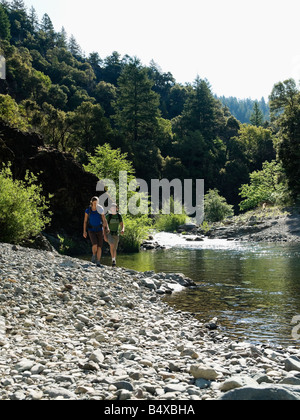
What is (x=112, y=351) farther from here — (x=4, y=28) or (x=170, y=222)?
(x=4, y=28)

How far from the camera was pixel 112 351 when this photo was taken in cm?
504

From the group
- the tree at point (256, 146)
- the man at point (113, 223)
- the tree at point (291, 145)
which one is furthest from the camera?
the tree at point (256, 146)

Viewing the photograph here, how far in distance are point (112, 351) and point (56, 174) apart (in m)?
17.3

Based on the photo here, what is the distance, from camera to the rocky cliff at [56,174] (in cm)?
1995

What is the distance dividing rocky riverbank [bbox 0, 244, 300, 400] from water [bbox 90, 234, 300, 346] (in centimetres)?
58

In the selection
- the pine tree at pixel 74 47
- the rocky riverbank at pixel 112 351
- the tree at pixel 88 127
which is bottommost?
the rocky riverbank at pixel 112 351

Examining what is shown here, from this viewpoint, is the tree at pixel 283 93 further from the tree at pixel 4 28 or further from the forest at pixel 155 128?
the tree at pixel 4 28

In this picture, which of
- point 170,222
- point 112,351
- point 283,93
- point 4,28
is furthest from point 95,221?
point 4,28

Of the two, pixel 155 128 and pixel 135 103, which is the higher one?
pixel 135 103

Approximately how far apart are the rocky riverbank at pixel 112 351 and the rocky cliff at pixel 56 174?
11.8 metres

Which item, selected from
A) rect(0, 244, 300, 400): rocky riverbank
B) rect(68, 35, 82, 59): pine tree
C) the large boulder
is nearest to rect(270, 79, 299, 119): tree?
rect(0, 244, 300, 400): rocky riverbank

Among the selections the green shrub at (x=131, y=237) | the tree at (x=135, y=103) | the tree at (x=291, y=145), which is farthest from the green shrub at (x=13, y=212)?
the tree at (x=135, y=103)

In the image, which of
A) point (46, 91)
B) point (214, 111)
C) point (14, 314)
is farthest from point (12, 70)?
point (14, 314)

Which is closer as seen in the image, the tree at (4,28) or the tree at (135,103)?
the tree at (135,103)
